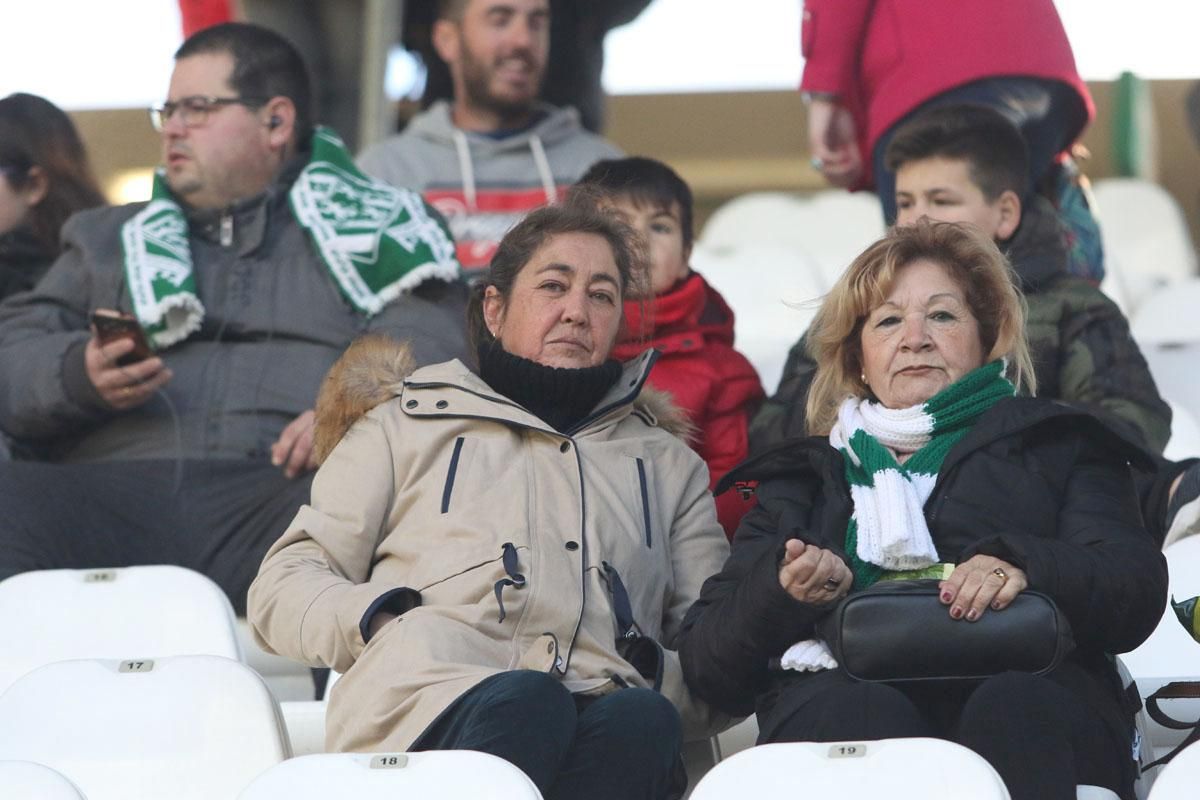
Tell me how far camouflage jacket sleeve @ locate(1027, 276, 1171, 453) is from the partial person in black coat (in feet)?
6.61

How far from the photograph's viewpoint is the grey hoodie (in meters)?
5.54

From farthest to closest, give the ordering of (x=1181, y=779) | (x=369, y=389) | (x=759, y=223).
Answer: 1. (x=759, y=223)
2. (x=369, y=389)
3. (x=1181, y=779)

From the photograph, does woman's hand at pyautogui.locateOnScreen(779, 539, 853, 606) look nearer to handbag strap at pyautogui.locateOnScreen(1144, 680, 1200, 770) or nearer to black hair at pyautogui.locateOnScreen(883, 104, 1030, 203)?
handbag strap at pyautogui.locateOnScreen(1144, 680, 1200, 770)

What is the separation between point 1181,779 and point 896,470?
74cm

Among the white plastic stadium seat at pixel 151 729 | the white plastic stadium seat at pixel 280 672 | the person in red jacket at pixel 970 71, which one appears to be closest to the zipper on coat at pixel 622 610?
the white plastic stadium seat at pixel 151 729

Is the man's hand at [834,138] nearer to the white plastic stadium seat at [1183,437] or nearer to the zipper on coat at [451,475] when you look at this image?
the white plastic stadium seat at [1183,437]

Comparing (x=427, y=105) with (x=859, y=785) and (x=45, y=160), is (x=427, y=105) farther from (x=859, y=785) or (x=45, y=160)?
(x=859, y=785)

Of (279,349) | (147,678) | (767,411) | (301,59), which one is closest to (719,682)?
(147,678)

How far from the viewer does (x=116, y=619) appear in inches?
139

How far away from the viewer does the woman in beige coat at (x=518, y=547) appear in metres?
2.92

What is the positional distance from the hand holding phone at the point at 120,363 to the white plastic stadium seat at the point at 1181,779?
2234 millimetres

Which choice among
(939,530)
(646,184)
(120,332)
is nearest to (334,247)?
(120,332)

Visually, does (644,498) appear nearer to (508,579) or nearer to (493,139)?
(508,579)

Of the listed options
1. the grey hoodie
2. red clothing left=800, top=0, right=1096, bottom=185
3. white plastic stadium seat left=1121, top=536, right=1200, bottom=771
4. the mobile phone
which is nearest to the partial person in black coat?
the mobile phone
